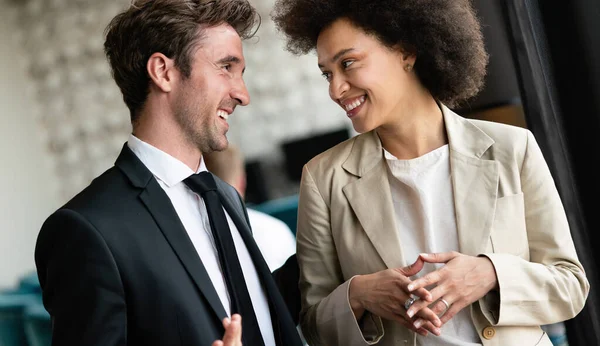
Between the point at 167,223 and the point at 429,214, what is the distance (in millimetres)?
672

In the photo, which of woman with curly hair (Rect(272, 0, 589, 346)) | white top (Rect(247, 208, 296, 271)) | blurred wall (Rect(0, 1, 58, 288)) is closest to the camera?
woman with curly hair (Rect(272, 0, 589, 346))

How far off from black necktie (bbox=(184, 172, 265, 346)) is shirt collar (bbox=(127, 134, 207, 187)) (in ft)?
0.09

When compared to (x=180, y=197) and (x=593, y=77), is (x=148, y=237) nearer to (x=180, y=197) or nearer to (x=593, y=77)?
(x=180, y=197)

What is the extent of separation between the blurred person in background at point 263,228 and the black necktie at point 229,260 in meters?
1.18

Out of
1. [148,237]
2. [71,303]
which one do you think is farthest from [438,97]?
[71,303]

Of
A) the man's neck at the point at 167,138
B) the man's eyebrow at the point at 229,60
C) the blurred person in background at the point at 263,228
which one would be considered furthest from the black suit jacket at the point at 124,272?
the blurred person in background at the point at 263,228

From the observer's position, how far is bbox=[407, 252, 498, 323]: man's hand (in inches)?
67.7

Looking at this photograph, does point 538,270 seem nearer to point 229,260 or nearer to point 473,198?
point 473,198

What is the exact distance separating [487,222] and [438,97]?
1.39 ft

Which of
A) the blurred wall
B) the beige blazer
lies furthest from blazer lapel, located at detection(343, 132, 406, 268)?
the blurred wall

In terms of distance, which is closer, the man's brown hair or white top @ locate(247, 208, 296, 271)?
the man's brown hair

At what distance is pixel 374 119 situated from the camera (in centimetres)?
190

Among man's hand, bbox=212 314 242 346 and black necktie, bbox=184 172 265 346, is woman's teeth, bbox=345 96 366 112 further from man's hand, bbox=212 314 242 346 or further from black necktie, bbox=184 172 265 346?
man's hand, bbox=212 314 242 346

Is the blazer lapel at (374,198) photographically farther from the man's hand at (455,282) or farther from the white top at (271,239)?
the white top at (271,239)
